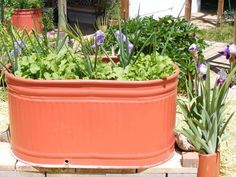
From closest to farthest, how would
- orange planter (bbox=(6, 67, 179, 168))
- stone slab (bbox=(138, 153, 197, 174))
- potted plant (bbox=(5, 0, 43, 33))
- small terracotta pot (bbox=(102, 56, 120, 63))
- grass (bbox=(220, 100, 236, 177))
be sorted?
1. orange planter (bbox=(6, 67, 179, 168))
2. stone slab (bbox=(138, 153, 197, 174))
3. grass (bbox=(220, 100, 236, 177))
4. small terracotta pot (bbox=(102, 56, 120, 63))
5. potted plant (bbox=(5, 0, 43, 33))

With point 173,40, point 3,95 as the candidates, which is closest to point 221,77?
point 173,40

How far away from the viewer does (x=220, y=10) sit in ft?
35.6

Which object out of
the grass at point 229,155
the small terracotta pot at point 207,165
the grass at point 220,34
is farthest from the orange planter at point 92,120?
the grass at point 220,34

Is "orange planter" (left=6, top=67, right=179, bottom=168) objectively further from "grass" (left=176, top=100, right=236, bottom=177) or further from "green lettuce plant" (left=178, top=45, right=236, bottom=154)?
"grass" (left=176, top=100, right=236, bottom=177)

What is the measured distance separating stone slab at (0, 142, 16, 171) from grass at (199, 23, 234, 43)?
597cm

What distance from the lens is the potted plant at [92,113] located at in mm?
3311

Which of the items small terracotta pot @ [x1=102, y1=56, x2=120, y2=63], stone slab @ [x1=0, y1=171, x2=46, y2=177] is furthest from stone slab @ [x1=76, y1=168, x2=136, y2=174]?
small terracotta pot @ [x1=102, y1=56, x2=120, y2=63]

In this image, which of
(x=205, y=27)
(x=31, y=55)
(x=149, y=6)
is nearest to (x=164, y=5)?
(x=149, y=6)

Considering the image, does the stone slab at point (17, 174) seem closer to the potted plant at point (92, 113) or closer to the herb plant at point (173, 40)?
the potted plant at point (92, 113)

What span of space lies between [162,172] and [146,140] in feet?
0.85

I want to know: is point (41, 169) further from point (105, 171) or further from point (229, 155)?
point (229, 155)

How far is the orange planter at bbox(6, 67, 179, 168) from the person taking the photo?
331cm

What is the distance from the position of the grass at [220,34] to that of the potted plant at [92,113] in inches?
232

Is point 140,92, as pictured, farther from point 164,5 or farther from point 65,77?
point 164,5
